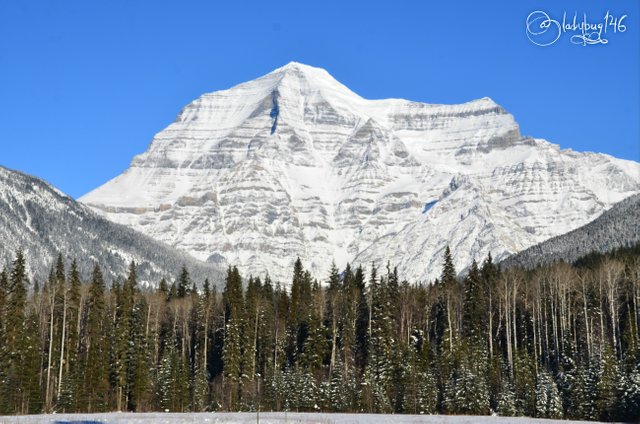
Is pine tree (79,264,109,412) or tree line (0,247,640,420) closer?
tree line (0,247,640,420)

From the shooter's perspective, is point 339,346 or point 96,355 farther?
point 339,346

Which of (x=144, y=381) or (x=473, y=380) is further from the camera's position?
(x=144, y=381)

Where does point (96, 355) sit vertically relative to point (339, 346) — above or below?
below

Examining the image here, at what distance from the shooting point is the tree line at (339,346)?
9644cm

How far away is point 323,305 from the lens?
139 meters

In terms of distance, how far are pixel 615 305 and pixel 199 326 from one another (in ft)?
164

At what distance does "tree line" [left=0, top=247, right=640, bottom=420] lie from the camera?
96.4 m

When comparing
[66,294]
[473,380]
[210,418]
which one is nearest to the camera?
[210,418]

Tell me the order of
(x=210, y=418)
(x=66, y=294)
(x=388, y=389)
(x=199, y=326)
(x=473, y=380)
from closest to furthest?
(x=210, y=418), (x=473, y=380), (x=388, y=389), (x=66, y=294), (x=199, y=326)

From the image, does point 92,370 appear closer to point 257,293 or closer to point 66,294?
point 66,294

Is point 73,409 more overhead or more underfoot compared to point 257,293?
more underfoot

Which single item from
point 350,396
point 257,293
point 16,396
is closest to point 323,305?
point 257,293

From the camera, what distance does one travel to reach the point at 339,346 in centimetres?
12925

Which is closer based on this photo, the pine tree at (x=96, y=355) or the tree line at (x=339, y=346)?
the tree line at (x=339, y=346)
